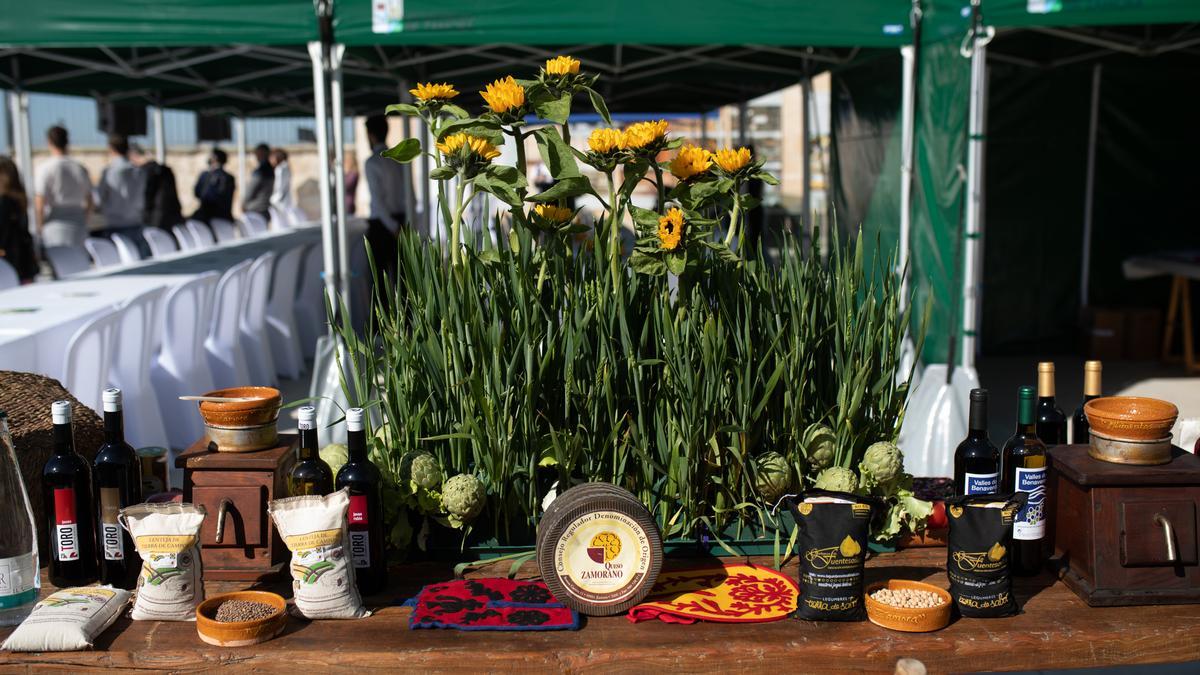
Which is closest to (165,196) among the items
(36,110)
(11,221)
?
(11,221)

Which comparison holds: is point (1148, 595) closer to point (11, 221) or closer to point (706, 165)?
point (706, 165)

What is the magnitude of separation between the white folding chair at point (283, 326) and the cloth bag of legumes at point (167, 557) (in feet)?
15.8

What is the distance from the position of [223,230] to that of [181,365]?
18.8 feet

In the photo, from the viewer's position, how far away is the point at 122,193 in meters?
8.88

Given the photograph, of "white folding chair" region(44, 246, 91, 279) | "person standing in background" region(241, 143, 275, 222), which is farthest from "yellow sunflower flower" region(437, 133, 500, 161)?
"person standing in background" region(241, 143, 275, 222)

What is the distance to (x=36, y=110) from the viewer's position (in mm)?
19188

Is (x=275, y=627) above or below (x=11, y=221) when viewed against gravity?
below

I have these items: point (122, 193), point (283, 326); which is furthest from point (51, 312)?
point (122, 193)

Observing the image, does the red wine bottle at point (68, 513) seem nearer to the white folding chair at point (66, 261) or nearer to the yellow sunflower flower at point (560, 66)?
the yellow sunflower flower at point (560, 66)

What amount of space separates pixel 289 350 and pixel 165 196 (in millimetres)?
4197

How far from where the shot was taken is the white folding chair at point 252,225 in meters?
9.83

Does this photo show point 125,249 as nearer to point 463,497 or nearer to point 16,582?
point 16,582

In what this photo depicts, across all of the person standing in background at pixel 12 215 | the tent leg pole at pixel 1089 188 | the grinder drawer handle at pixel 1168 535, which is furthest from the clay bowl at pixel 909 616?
the person standing in background at pixel 12 215

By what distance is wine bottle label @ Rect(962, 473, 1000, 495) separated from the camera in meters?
1.77
